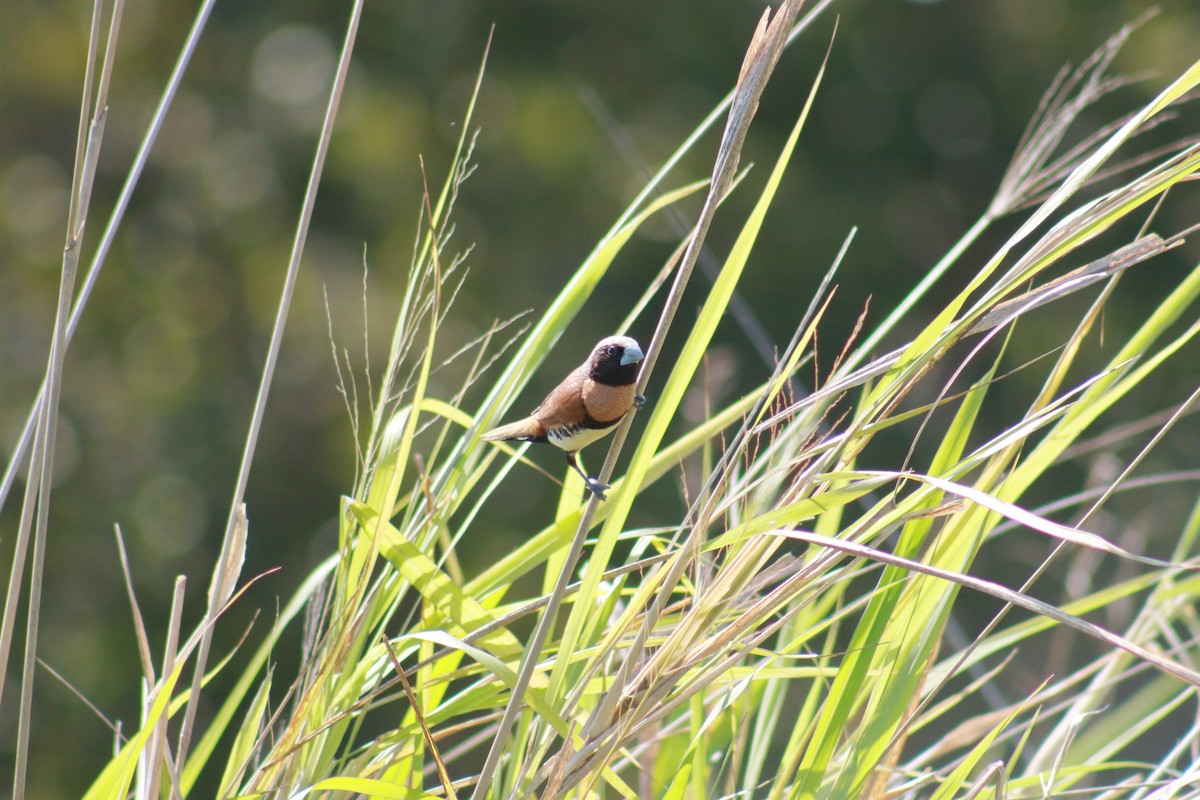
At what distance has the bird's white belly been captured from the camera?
52.5 inches

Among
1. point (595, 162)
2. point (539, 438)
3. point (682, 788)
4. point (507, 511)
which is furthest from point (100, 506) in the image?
point (682, 788)

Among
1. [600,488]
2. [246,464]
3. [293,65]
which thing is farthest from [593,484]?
[293,65]

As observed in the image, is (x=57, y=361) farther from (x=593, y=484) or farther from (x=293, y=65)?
(x=293, y=65)

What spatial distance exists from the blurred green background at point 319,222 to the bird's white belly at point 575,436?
15.0 feet

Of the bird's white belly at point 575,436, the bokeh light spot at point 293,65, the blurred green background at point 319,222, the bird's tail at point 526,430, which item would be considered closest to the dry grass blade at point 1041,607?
the bird's white belly at point 575,436

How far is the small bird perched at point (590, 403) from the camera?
1.34 m

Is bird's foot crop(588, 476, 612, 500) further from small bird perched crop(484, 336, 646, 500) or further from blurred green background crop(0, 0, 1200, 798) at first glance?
blurred green background crop(0, 0, 1200, 798)

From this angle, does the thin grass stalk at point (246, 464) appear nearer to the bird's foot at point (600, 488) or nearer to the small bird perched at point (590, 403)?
the bird's foot at point (600, 488)

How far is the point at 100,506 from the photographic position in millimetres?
6215

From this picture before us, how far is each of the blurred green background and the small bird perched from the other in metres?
4.52

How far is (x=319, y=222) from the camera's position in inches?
271

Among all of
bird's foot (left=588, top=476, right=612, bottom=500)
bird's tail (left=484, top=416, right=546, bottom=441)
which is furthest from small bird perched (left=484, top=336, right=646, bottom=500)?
bird's foot (left=588, top=476, right=612, bottom=500)

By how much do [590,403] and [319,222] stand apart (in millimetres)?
5870

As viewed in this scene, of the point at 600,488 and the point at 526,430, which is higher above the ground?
the point at 600,488
